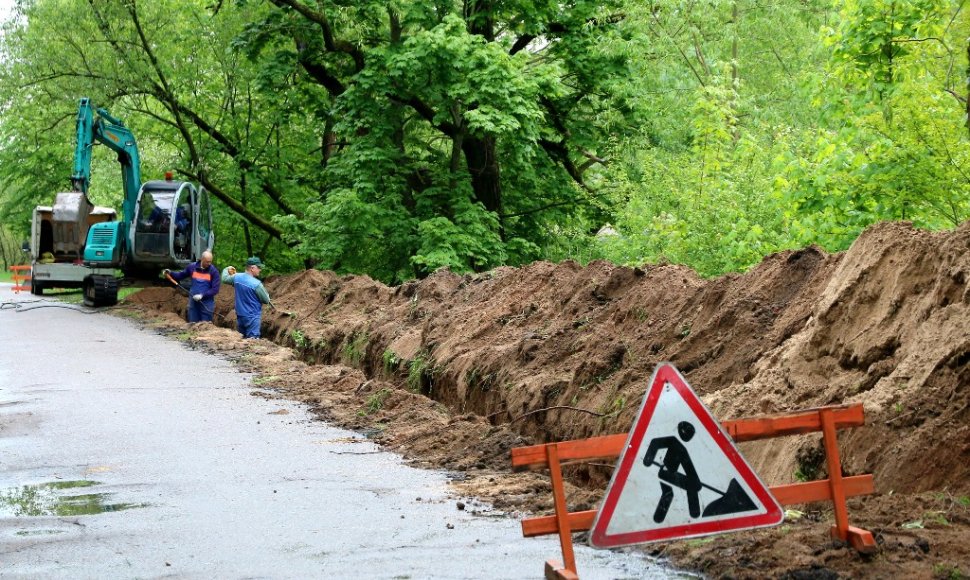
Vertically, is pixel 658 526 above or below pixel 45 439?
above

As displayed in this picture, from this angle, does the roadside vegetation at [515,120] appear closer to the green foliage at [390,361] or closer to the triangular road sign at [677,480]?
the green foliage at [390,361]

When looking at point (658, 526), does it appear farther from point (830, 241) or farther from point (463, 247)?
point (463, 247)

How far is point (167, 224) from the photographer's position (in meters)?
31.2

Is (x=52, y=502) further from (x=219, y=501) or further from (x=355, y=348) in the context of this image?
(x=355, y=348)

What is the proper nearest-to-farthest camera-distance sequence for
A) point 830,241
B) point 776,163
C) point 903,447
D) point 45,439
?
1. point 903,447
2. point 45,439
3. point 830,241
4. point 776,163

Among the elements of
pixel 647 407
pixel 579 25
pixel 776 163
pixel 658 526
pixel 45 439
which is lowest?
pixel 45 439

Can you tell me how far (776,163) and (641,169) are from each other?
996cm

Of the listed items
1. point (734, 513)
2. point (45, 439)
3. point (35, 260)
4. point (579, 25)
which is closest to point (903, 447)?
point (734, 513)

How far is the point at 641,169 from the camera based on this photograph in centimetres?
2586

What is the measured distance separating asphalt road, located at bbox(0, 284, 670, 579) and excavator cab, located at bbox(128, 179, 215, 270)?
1680 cm

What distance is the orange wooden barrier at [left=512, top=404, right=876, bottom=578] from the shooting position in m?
5.46

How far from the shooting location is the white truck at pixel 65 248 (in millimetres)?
Answer: 33938

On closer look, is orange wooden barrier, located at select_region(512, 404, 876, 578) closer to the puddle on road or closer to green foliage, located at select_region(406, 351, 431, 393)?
the puddle on road

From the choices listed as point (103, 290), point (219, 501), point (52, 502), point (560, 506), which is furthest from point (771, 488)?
point (103, 290)
